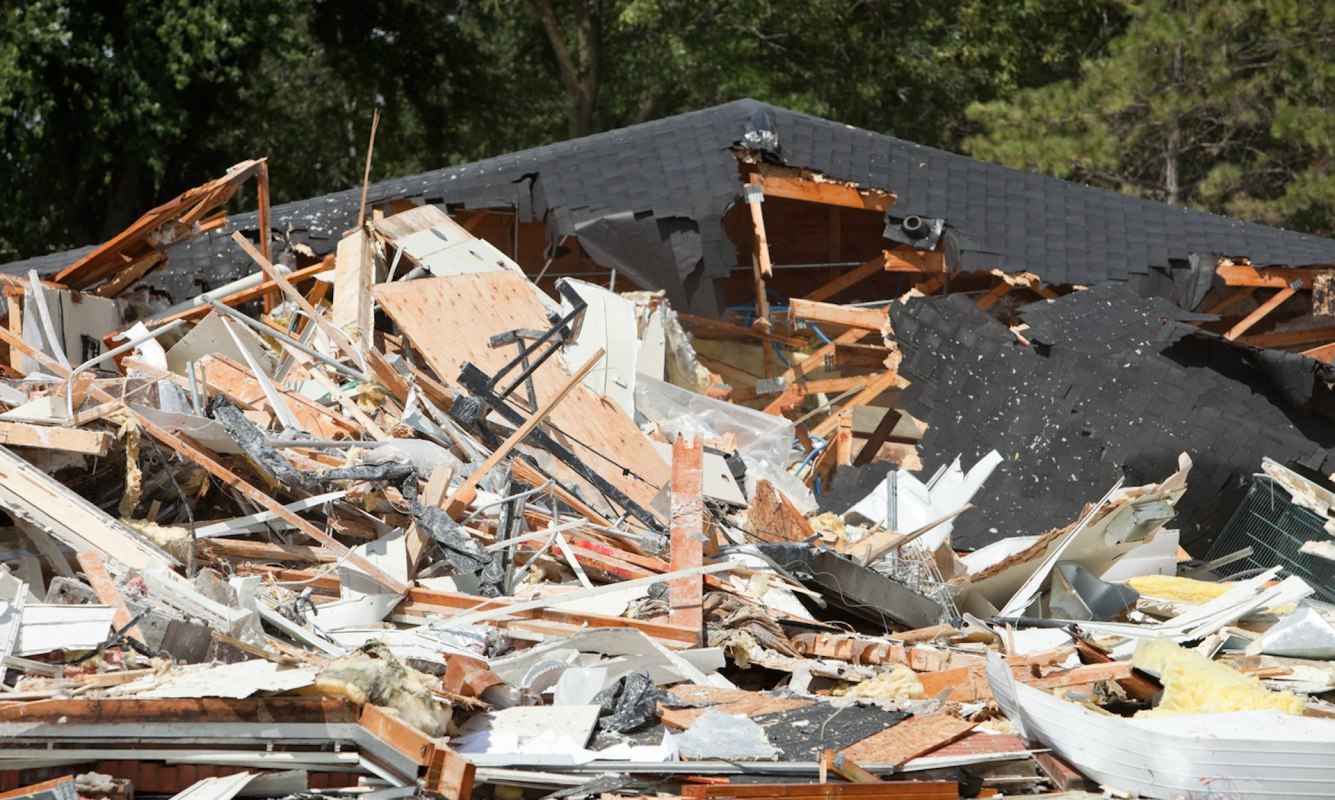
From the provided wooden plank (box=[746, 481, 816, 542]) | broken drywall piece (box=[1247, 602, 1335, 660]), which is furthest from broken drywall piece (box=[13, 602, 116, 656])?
broken drywall piece (box=[1247, 602, 1335, 660])

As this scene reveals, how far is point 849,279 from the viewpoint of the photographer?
13.0 m

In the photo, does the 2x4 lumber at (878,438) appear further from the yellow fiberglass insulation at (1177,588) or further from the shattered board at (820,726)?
the shattered board at (820,726)

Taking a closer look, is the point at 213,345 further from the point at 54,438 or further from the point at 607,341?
the point at 54,438

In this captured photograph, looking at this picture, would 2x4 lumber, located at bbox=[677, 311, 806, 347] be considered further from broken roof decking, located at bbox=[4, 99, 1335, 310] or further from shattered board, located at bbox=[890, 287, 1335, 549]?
shattered board, located at bbox=[890, 287, 1335, 549]

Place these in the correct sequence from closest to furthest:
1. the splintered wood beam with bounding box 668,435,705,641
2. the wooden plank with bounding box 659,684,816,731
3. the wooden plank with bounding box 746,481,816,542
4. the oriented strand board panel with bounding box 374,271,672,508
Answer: the wooden plank with bounding box 659,684,816,731 < the splintered wood beam with bounding box 668,435,705,641 < the wooden plank with bounding box 746,481,816,542 < the oriented strand board panel with bounding box 374,271,672,508

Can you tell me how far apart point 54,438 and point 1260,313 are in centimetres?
949

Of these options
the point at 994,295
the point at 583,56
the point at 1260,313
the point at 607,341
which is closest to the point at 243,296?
the point at 607,341

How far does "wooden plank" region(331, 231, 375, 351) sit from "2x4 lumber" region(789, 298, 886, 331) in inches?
134

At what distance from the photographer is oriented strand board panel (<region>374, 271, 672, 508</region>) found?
9.52 metres

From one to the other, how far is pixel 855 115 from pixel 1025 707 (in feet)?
71.4

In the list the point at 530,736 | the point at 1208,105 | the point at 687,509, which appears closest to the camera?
the point at 530,736

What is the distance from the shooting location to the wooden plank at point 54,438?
23.9 ft

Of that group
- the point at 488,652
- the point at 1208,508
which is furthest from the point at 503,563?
the point at 1208,508

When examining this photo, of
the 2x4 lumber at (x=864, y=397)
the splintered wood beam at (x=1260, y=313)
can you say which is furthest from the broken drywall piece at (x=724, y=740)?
the splintered wood beam at (x=1260, y=313)
